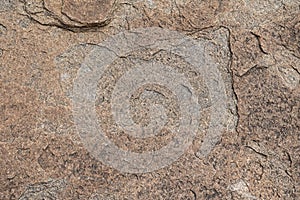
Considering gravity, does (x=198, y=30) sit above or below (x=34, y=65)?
above

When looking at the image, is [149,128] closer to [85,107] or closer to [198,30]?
[85,107]

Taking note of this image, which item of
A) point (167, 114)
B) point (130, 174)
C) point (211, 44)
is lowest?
point (130, 174)

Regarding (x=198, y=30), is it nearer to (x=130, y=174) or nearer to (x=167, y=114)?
(x=167, y=114)

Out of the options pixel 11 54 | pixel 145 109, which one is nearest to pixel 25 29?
pixel 11 54

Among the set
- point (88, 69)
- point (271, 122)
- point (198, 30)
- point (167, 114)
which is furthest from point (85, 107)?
point (271, 122)

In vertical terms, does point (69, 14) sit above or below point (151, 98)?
above

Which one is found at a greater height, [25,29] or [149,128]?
[25,29]
